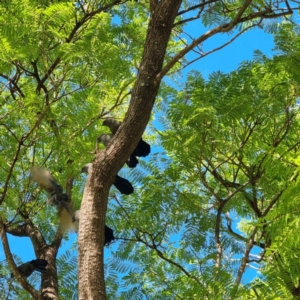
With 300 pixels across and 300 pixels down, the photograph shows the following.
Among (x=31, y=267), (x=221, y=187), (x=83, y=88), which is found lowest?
(x=31, y=267)

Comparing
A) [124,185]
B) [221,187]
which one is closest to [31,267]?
[124,185]

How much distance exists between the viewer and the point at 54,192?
435 cm

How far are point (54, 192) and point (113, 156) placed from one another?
127cm

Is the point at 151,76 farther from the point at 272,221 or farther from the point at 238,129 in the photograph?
the point at 272,221

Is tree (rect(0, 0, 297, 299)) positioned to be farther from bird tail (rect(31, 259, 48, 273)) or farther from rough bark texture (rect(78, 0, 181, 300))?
bird tail (rect(31, 259, 48, 273))

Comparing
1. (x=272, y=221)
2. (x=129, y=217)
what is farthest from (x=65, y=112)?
→ (x=272, y=221)

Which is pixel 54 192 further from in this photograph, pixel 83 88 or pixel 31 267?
pixel 83 88

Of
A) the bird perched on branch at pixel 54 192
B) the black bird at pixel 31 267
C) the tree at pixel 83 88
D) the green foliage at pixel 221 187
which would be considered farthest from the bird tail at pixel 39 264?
the green foliage at pixel 221 187

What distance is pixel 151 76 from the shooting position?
3.36 m

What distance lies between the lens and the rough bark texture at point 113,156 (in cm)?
299

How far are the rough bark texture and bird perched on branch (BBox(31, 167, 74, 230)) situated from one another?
113 centimetres

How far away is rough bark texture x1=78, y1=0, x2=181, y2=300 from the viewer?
299 centimetres

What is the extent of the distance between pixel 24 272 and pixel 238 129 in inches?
84.5

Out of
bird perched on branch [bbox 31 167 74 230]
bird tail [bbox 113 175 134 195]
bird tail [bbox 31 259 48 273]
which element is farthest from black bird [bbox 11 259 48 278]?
bird tail [bbox 113 175 134 195]
